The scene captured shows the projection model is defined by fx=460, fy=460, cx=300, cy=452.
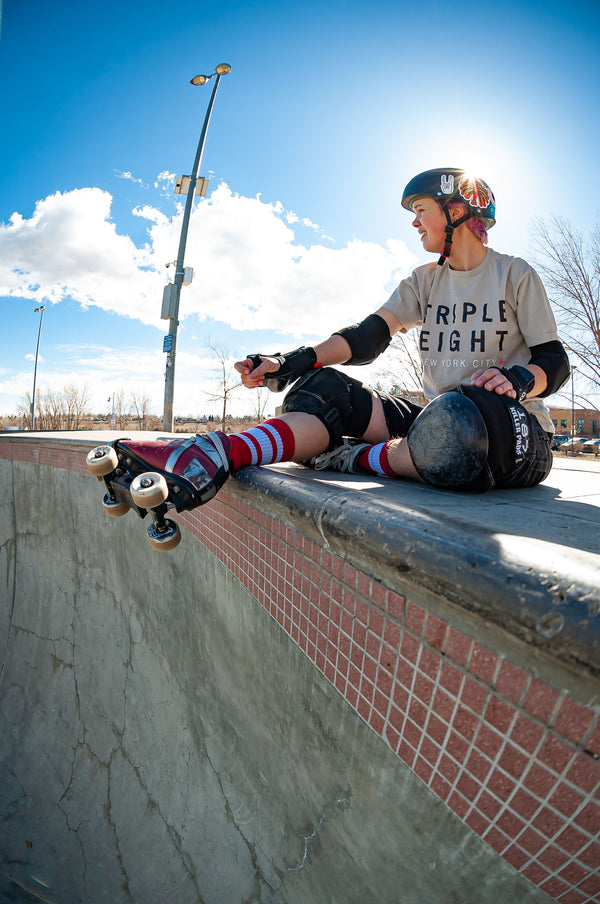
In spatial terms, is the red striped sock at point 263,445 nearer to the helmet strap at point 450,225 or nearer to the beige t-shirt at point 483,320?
the beige t-shirt at point 483,320

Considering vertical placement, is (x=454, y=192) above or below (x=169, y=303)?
below

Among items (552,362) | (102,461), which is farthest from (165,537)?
(552,362)

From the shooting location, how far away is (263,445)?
1732mm

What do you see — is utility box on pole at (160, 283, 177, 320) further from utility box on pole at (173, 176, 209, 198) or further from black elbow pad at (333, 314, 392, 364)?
black elbow pad at (333, 314, 392, 364)

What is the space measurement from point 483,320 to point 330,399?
2.49 feet

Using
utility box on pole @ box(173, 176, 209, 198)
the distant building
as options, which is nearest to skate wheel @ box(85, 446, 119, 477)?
utility box on pole @ box(173, 176, 209, 198)

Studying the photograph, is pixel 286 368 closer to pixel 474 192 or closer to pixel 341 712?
pixel 474 192

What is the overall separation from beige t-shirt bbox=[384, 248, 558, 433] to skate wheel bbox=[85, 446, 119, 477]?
1.44 m

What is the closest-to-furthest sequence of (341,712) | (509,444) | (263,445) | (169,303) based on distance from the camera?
(341,712)
(509,444)
(263,445)
(169,303)

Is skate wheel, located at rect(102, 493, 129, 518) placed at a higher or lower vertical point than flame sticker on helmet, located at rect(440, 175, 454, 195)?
lower

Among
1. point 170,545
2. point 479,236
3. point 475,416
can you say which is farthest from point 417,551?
point 479,236

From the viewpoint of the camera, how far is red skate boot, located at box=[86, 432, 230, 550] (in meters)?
1.39

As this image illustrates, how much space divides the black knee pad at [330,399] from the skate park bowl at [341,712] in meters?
0.25

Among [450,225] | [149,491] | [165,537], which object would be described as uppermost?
[450,225]
